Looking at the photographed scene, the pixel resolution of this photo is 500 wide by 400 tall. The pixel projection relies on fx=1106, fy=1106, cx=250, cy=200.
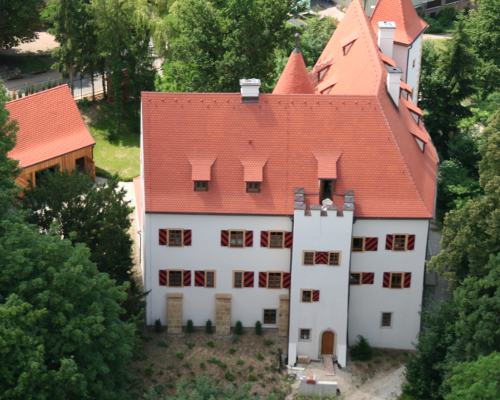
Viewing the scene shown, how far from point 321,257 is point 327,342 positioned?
466 cm

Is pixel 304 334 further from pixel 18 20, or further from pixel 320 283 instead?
pixel 18 20

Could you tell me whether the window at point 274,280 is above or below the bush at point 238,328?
above

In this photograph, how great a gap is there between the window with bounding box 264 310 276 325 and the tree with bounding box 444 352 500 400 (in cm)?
1238

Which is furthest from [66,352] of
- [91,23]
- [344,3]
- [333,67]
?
[344,3]

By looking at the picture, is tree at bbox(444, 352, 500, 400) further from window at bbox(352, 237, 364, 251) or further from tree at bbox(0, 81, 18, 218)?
tree at bbox(0, 81, 18, 218)

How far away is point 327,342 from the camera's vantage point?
2157 inches

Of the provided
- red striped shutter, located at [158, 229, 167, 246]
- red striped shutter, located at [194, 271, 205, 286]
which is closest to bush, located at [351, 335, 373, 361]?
red striped shutter, located at [194, 271, 205, 286]

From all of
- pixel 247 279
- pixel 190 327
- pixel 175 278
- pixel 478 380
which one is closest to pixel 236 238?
pixel 247 279

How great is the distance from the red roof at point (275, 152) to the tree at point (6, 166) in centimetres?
649

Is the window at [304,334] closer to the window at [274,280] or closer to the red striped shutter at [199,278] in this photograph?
A: the window at [274,280]

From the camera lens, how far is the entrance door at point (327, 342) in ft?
179

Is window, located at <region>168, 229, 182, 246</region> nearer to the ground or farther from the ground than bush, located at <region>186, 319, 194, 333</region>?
farther from the ground

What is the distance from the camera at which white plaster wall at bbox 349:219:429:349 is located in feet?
176

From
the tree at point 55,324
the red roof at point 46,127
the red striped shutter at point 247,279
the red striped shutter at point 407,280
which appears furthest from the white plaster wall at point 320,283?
the red roof at point 46,127
